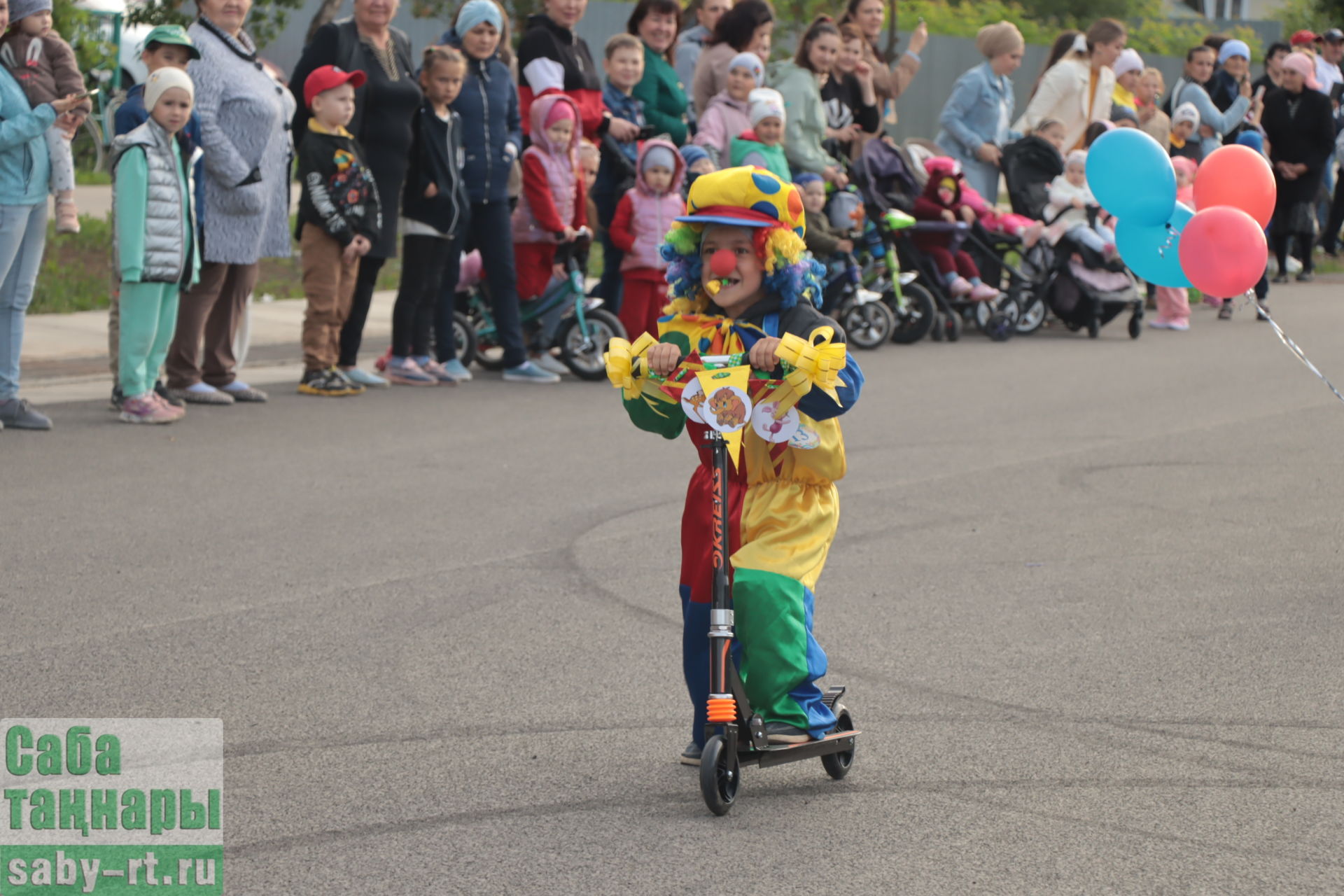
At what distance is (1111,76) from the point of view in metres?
16.2

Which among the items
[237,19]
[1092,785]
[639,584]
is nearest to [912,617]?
[639,584]

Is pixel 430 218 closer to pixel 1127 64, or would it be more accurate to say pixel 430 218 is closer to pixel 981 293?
pixel 981 293

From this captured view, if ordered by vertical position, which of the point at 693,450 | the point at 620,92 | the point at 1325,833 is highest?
the point at 620,92

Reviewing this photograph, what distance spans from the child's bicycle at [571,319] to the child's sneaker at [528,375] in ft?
0.62

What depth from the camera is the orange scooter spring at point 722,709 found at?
4207 mm

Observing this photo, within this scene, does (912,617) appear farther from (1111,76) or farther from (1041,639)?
(1111,76)

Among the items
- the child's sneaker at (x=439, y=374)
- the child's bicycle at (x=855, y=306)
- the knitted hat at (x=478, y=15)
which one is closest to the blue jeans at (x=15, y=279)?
the child's sneaker at (x=439, y=374)

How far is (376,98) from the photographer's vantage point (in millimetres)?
10617

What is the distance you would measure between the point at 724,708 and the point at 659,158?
781 centimetres

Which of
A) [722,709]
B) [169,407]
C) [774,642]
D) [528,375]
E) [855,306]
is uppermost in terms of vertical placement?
[774,642]

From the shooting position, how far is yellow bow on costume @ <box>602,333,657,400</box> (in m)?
4.44

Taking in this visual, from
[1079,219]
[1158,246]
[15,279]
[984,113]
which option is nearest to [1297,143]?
[984,113]

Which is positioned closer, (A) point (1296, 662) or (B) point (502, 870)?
(B) point (502, 870)

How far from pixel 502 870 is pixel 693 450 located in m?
5.39
